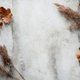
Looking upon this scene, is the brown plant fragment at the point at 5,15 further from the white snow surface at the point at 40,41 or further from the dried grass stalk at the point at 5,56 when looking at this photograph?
the dried grass stalk at the point at 5,56

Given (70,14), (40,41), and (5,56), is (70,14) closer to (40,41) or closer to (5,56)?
(40,41)

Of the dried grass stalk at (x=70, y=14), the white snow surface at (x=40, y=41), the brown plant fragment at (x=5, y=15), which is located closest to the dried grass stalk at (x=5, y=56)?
the white snow surface at (x=40, y=41)

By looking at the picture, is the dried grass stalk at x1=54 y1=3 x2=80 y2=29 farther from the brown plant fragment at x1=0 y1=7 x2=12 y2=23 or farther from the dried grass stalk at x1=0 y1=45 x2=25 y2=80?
the dried grass stalk at x1=0 y1=45 x2=25 y2=80

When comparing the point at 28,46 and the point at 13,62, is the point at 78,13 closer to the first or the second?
the point at 28,46

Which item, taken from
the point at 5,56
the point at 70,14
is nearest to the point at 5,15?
the point at 5,56

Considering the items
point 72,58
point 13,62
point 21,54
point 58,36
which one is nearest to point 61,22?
point 58,36

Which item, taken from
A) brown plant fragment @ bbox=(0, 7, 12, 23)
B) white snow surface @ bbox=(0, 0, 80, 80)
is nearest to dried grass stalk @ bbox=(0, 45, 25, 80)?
white snow surface @ bbox=(0, 0, 80, 80)
